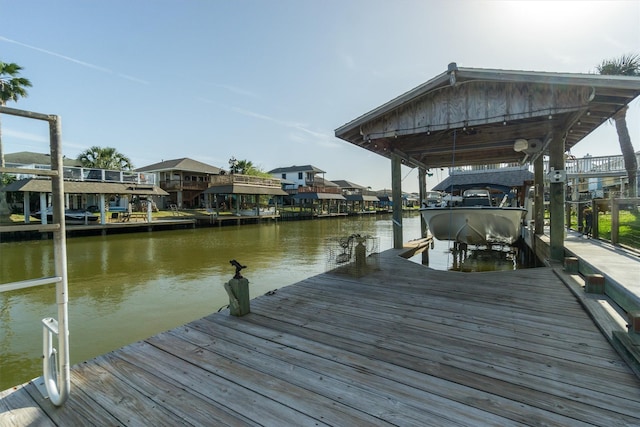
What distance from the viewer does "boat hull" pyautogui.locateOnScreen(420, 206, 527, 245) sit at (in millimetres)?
8125

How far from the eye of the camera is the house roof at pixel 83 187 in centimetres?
1856

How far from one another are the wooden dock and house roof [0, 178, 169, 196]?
20.4 metres

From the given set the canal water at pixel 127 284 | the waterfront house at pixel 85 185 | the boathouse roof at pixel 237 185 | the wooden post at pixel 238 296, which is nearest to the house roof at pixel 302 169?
the boathouse roof at pixel 237 185

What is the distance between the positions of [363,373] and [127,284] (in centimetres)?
858

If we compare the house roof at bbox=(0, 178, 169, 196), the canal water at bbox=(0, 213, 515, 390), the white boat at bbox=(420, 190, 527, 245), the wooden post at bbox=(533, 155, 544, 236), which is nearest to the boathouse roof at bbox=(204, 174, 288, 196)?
the house roof at bbox=(0, 178, 169, 196)

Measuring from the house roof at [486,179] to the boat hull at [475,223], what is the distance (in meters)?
5.09

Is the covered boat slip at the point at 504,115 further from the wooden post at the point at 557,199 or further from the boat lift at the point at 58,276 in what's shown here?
the boat lift at the point at 58,276

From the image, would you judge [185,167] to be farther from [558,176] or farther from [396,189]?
[558,176]

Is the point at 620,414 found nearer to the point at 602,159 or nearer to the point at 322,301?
the point at 322,301

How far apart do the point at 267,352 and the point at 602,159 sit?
2387 centimetres

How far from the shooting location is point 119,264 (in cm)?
1160

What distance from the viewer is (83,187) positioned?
20359 millimetres

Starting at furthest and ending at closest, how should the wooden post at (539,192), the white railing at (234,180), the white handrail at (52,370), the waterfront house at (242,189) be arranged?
the white railing at (234,180) → the waterfront house at (242,189) → the wooden post at (539,192) → the white handrail at (52,370)

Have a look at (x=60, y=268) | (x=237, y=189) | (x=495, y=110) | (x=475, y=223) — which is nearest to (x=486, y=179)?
(x=475, y=223)
